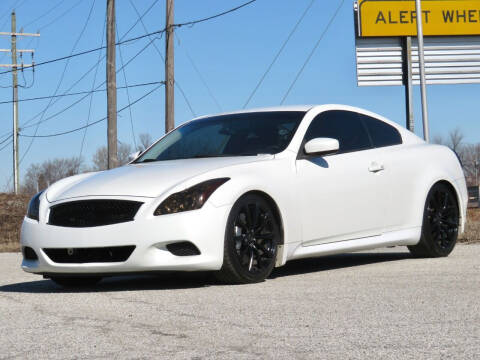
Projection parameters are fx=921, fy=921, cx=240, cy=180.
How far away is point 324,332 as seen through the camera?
4992 millimetres

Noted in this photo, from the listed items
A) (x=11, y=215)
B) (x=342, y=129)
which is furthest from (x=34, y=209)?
(x=11, y=215)

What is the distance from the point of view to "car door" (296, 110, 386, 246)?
8016 mm

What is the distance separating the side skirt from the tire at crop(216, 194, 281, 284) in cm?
35

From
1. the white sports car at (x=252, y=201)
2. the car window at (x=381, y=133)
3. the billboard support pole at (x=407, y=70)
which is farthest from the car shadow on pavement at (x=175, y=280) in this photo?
the billboard support pole at (x=407, y=70)

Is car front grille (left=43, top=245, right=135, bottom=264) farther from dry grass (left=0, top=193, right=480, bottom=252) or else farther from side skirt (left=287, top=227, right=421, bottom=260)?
dry grass (left=0, top=193, right=480, bottom=252)

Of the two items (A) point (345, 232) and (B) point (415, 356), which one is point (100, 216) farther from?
(B) point (415, 356)

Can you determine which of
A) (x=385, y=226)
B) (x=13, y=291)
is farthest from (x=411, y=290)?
(x=13, y=291)

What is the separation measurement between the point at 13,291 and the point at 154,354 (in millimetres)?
3500

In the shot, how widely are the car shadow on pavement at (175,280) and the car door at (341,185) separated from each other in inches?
21.0

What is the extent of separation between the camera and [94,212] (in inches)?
283

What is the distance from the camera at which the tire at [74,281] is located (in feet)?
26.0

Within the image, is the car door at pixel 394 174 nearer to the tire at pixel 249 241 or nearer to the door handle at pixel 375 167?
the door handle at pixel 375 167

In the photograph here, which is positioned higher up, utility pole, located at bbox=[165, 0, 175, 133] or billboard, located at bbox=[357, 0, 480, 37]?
billboard, located at bbox=[357, 0, 480, 37]

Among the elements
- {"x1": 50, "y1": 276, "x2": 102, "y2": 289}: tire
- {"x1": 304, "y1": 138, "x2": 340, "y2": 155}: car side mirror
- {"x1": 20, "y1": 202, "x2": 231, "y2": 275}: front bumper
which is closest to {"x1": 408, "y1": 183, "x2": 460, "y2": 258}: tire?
{"x1": 304, "y1": 138, "x2": 340, "y2": 155}: car side mirror
